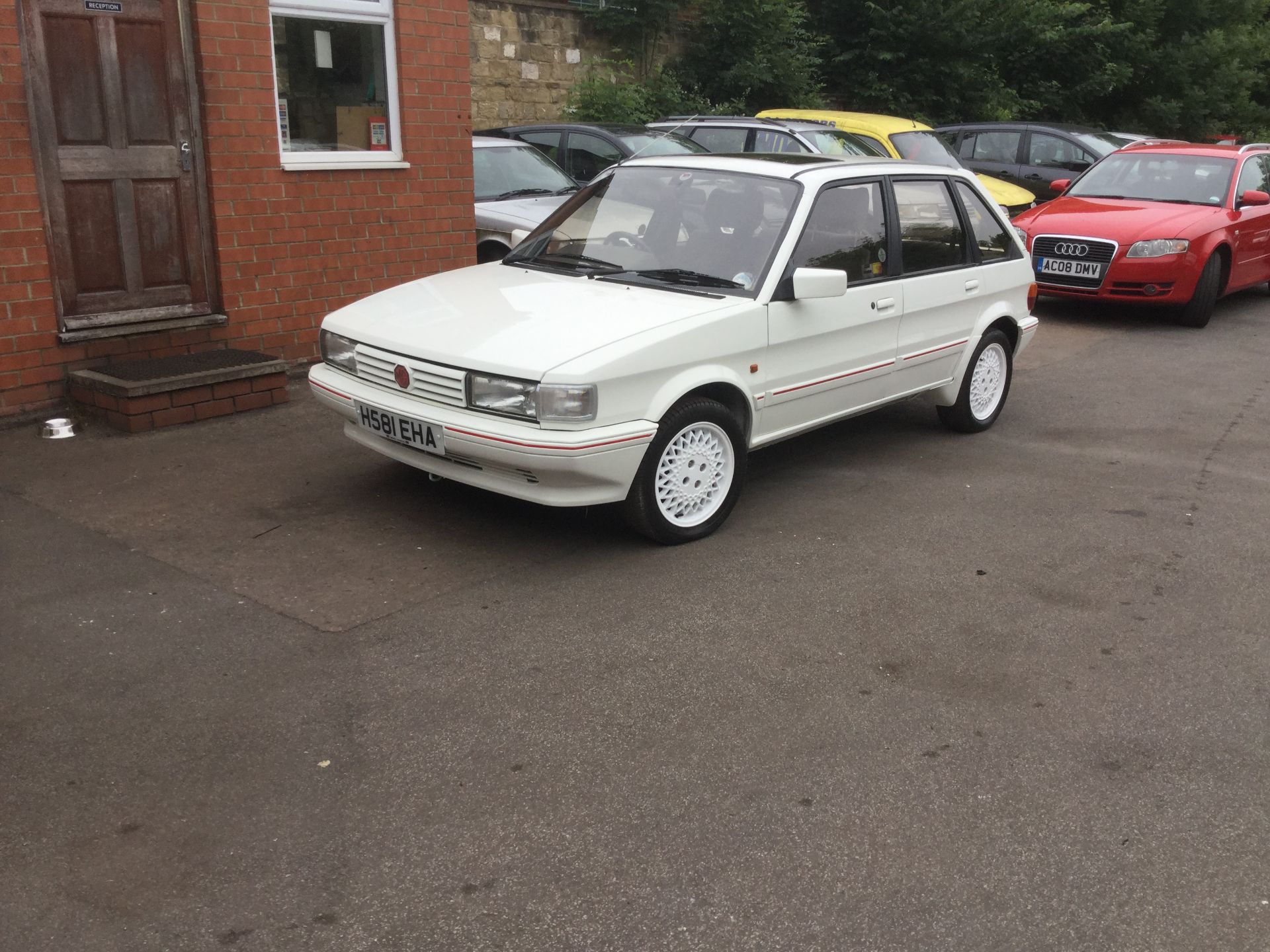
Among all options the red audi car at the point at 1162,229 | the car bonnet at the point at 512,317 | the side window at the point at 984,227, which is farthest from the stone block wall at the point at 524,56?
Answer: the car bonnet at the point at 512,317

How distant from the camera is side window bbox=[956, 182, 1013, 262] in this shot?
7039mm

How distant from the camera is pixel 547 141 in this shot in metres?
13.0

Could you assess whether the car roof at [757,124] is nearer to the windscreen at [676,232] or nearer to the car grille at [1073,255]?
the car grille at [1073,255]

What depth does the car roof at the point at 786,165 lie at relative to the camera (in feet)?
19.5

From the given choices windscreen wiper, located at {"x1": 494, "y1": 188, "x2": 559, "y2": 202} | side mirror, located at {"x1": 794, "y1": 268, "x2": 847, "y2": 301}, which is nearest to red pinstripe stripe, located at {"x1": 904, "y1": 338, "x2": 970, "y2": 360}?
side mirror, located at {"x1": 794, "y1": 268, "x2": 847, "y2": 301}

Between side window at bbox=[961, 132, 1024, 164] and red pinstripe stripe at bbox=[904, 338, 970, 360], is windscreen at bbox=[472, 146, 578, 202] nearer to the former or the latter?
red pinstripe stripe at bbox=[904, 338, 970, 360]

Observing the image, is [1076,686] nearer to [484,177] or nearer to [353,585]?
[353,585]

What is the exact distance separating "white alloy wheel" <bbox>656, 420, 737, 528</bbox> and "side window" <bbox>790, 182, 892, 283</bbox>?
97 centimetres

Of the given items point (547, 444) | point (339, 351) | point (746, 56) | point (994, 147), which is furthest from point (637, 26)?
point (547, 444)

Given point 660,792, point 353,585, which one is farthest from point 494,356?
point 660,792

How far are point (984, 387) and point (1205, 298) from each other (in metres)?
4.98

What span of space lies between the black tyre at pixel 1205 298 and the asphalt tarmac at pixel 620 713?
5.23 m

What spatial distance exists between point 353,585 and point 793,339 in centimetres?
234

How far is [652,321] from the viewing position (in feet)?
16.7
